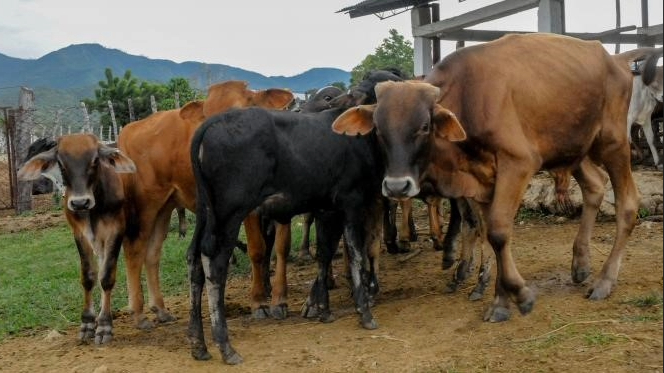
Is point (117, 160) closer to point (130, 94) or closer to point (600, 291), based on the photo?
point (600, 291)

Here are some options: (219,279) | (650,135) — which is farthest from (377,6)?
(219,279)

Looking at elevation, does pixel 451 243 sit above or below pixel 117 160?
below

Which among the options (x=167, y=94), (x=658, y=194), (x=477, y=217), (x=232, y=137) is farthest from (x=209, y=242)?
(x=167, y=94)

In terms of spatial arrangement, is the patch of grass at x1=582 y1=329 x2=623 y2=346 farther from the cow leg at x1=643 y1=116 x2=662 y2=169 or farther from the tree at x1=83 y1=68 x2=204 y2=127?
Result: the tree at x1=83 y1=68 x2=204 y2=127

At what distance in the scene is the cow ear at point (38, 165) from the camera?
227 inches

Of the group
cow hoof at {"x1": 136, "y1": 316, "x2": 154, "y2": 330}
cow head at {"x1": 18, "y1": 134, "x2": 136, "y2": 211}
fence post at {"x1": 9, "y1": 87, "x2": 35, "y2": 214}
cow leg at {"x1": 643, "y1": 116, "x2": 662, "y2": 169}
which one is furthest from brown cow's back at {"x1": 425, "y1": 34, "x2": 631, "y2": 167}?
fence post at {"x1": 9, "y1": 87, "x2": 35, "y2": 214}

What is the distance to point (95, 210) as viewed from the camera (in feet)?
19.0

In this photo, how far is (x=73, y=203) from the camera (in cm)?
533

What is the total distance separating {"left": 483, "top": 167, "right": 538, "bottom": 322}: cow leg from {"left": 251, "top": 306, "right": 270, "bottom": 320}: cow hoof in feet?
6.81

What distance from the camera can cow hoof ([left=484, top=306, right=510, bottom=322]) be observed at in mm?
5018

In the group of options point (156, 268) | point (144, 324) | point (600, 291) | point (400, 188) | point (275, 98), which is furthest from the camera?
point (275, 98)

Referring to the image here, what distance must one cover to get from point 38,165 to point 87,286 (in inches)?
41.3

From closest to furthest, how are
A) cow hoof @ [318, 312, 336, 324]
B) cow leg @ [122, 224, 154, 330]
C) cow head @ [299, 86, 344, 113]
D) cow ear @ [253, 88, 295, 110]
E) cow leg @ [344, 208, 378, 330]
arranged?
cow leg @ [344, 208, 378, 330] → cow hoof @ [318, 312, 336, 324] → cow leg @ [122, 224, 154, 330] → cow ear @ [253, 88, 295, 110] → cow head @ [299, 86, 344, 113]

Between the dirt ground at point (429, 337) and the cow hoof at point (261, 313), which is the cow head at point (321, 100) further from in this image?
the cow hoof at point (261, 313)
